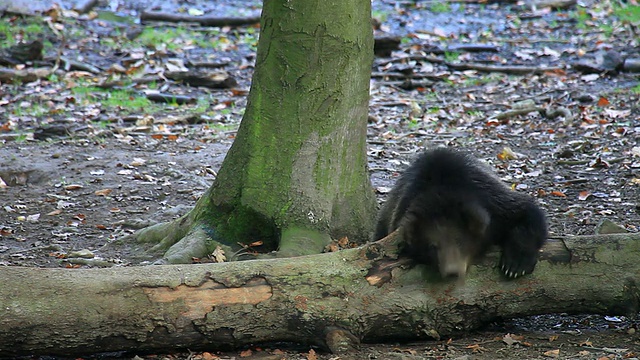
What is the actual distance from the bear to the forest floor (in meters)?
0.51

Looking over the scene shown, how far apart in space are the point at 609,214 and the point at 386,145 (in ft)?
10.6

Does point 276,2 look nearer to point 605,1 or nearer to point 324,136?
point 324,136

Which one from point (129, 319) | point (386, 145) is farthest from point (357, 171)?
point (386, 145)

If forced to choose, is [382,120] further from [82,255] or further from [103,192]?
[82,255]

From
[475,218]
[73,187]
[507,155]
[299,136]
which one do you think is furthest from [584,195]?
[73,187]

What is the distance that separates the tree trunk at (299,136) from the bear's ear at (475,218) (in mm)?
1429

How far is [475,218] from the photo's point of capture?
464 cm

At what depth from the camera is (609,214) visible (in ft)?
22.9

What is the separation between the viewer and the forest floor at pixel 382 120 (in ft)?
21.1

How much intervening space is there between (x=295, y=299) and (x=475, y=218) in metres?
1.15

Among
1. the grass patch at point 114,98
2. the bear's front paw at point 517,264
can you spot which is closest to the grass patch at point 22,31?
the grass patch at point 114,98

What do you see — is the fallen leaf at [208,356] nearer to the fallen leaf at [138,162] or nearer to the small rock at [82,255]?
the small rock at [82,255]

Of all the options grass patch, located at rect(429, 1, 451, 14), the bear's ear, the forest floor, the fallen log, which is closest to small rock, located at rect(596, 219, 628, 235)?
Result: the forest floor

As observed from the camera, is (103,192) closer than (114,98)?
Yes
